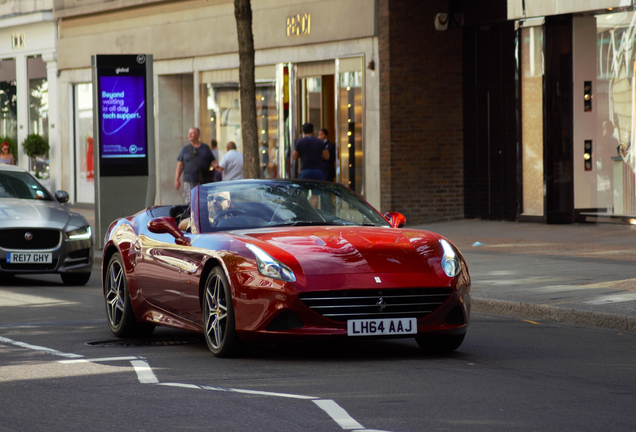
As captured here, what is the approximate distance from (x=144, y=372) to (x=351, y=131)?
15750 millimetres

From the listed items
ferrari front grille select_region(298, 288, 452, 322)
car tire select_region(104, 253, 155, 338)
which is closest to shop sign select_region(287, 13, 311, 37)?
car tire select_region(104, 253, 155, 338)

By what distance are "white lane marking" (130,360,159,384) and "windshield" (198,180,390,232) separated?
119 cm

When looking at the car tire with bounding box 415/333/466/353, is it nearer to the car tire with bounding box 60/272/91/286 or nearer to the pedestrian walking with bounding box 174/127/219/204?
the car tire with bounding box 60/272/91/286

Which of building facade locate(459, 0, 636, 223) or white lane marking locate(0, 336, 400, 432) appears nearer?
white lane marking locate(0, 336, 400, 432)

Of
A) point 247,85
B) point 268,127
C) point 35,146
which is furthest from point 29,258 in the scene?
point 35,146

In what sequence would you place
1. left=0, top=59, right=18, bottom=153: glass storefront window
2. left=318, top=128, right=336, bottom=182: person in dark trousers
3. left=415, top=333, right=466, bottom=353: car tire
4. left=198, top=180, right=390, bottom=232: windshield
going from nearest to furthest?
left=415, top=333, right=466, bottom=353: car tire < left=198, top=180, right=390, bottom=232: windshield < left=318, top=128, right=336, bottom=182: person in dark trousers < left=0, top=59, right=18, bottom=153: glass storefront window

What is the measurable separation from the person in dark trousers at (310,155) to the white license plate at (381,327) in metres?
13.8

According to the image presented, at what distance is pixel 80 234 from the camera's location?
48.5ft

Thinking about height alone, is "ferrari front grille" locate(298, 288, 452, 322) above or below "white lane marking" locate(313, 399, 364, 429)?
above

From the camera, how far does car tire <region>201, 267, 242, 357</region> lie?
26.7 feet

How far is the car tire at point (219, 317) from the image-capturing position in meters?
8.13

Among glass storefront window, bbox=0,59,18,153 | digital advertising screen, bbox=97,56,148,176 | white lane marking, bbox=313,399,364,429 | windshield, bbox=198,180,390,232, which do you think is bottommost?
white lane marking, bbox=313,399,364,429

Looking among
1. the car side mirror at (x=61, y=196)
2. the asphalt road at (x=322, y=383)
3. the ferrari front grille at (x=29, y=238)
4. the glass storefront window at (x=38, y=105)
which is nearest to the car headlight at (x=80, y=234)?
the ferrari front grille at (x=29, y=238)

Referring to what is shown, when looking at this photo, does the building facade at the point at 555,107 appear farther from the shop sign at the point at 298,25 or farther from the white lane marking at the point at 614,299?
the white lane marking at the point at 614,299
